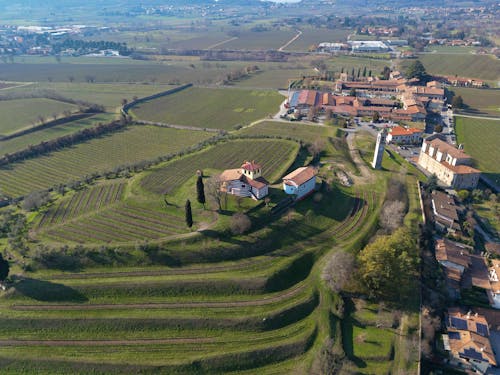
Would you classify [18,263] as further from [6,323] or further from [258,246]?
[258,246]

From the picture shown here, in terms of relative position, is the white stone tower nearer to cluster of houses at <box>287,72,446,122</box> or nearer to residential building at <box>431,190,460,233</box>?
residential building at <box>431,190,460,233</box>

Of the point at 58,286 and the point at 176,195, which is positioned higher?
the point at 176,195

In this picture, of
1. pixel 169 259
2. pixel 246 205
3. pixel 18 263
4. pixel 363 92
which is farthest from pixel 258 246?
pixel 363 92

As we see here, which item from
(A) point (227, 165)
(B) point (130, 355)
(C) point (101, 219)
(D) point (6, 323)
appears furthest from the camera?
(A) point (227, 165)

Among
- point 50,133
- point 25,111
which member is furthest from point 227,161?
point 25,111

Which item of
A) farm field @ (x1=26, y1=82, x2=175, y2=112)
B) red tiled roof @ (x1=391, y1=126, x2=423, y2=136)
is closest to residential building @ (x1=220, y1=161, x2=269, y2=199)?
red tiled roof @ (x1=391, y1=126, x2=423, y2=136)
